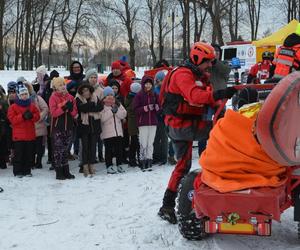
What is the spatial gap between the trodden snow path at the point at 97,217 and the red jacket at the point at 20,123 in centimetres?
67

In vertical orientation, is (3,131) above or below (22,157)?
above

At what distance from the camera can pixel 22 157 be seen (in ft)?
26.1

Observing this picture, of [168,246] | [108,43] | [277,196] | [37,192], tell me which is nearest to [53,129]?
[37,192]

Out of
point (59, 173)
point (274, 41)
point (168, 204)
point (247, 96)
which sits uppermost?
point (274, 41)

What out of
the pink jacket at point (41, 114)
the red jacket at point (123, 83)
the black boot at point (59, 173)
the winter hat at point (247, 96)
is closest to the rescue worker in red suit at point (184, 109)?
the winter hat at point (247, 96)

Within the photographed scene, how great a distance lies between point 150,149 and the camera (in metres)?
8.44

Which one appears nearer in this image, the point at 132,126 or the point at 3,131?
the point at 3,131

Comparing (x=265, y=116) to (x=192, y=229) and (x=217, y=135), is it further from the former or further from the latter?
(x=192, y=229)

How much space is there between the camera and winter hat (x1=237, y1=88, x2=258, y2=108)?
438cm

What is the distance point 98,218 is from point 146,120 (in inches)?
127

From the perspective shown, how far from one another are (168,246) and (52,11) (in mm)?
42770

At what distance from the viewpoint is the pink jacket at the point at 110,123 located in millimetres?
8281

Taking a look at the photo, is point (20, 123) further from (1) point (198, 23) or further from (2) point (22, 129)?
(1) point (198, 23)

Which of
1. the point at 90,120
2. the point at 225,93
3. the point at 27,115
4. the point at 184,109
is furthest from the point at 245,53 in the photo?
the point at 225,93
